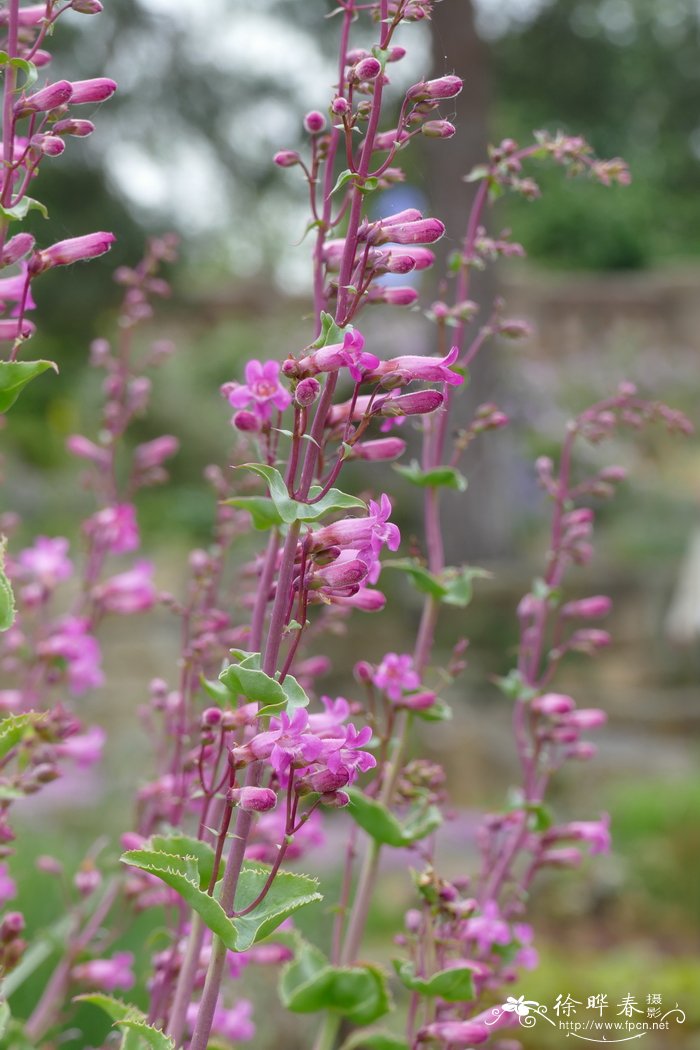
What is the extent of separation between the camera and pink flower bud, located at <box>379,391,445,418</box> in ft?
3.18

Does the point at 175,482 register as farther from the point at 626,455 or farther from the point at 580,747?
the point at 580,747

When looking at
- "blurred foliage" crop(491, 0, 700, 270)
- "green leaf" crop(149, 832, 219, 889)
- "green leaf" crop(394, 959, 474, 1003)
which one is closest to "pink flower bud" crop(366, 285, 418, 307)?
"green leaf" crop(149, 832, 219, 889)

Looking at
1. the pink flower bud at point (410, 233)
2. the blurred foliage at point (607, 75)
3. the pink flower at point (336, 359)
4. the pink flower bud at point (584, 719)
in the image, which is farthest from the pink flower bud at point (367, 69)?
the blurred foliage at point (607, 75)

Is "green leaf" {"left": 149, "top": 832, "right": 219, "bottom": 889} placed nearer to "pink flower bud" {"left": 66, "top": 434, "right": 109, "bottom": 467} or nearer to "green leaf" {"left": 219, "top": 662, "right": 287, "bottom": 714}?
"green leaf" {"left": 219, "top": 662, "right": 287, "bottom": 714}

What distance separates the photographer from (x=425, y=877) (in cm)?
112

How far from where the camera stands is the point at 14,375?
91cm

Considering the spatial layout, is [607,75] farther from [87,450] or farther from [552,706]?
[552,706]

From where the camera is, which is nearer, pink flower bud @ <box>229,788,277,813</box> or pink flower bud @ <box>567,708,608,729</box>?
pink flower bud @ <box>229,788,277,813</box>

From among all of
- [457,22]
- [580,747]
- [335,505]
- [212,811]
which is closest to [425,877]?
[212,811]

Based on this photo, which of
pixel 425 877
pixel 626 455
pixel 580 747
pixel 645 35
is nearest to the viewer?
pixel 425 877

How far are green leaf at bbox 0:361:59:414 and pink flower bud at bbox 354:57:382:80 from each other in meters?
0.36

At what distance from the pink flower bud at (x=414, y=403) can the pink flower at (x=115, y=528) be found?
2.55 ft

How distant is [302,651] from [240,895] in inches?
17.2

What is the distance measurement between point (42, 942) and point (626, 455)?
28.4ft
